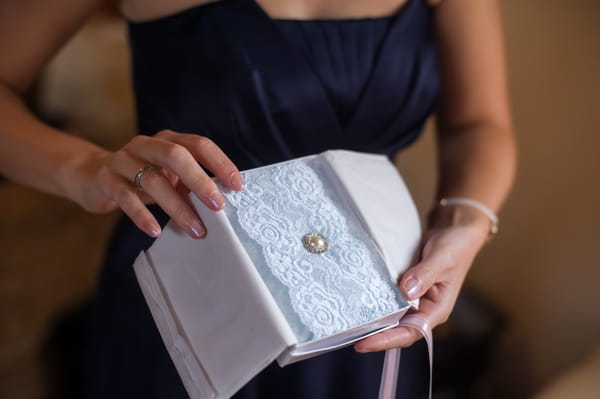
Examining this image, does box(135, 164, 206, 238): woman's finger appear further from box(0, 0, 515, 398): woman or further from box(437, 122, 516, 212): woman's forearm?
box(437, 122, 516, 212): woman's forearm

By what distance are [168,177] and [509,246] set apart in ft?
3.14

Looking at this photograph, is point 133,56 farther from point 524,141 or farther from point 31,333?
point 524,141

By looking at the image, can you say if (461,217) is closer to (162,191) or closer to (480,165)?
(480,165)

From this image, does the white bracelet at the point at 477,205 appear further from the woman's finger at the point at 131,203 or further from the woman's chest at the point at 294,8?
the woman's finger at the point at 131,203

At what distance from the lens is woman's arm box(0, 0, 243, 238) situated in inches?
17.0

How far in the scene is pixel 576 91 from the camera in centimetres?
106

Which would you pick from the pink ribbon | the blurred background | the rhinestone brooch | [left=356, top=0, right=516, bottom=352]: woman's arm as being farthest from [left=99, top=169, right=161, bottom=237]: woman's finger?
the blurred background

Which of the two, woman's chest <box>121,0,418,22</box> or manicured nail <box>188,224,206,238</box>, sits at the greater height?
woman's chest <box>121,0,418,22</box>

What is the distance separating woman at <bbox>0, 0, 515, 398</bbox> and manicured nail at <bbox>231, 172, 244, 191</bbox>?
1.7 inches

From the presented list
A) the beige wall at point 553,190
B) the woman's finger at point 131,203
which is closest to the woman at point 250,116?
the woman's finger at point 131,203

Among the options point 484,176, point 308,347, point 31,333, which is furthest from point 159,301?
point 31,333

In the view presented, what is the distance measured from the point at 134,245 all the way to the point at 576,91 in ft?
2.97

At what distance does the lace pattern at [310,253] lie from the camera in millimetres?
407

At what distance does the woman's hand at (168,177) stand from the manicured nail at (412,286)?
0.54 ft
